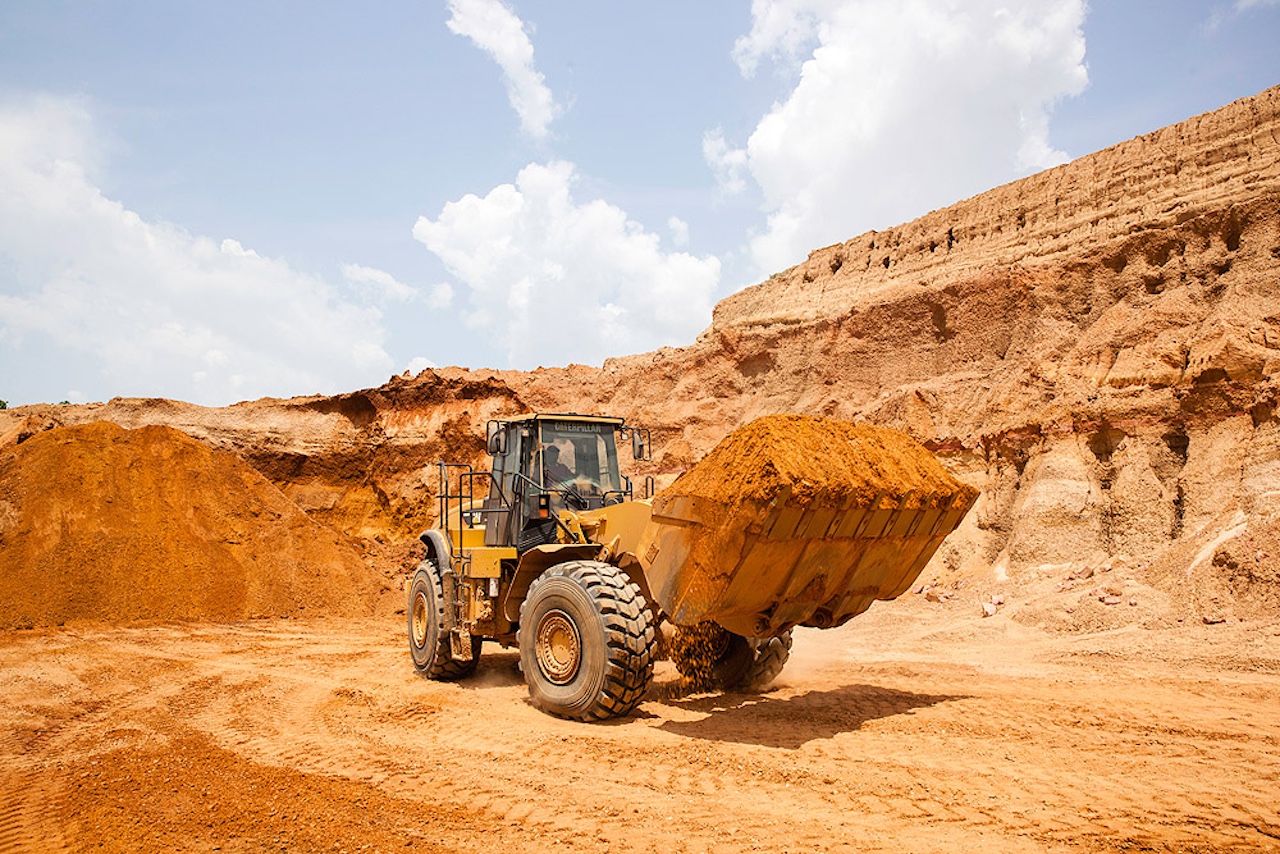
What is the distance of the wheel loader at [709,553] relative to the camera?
19.8 feet

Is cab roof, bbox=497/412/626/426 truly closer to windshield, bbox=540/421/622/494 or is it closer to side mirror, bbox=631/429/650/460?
windshield, bbox=540/421/622/494

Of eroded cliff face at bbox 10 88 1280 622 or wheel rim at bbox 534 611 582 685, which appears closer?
wheel rim at bbox 534 611 582 685

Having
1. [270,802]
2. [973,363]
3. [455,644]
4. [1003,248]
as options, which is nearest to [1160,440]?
[973,363]

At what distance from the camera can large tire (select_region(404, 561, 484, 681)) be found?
31.0 feet

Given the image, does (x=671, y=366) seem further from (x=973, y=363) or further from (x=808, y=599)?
(x=808, y=599)

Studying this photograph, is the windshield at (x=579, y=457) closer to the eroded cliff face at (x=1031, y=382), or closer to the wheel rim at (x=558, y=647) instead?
the wheel rim at (x=558, y=647)

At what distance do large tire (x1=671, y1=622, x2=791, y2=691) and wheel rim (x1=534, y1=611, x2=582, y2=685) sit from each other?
1.27m

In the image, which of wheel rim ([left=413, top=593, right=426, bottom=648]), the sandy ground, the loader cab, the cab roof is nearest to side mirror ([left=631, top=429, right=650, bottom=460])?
the loader cab

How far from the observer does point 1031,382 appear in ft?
57.2

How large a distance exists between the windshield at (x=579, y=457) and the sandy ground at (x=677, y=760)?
218cm

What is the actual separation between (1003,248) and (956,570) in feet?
29.9

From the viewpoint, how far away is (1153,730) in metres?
6.12

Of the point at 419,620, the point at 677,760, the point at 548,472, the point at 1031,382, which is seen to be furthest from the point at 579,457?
the point at 1031,382

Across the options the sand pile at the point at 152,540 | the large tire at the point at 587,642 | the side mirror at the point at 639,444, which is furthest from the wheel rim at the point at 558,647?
the sand pile at the point at 152,540
